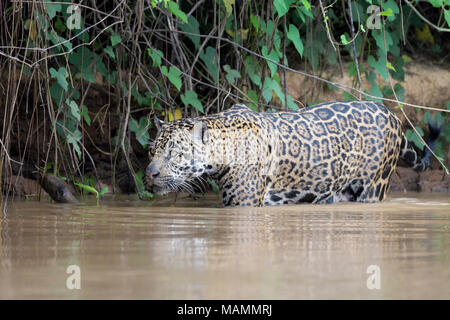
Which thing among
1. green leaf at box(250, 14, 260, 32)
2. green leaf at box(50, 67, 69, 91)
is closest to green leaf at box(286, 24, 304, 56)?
green leaf at box(250, 14, 260, 32)

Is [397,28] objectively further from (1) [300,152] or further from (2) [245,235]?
(2) [245,235]

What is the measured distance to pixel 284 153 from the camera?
5.34m

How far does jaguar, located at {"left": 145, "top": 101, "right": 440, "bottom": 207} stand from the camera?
4984mm

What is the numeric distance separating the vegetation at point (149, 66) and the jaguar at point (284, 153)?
256 mm

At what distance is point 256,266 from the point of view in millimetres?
2139

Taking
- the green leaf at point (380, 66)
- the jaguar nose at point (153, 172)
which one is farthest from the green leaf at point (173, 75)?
the green leaf at point (380, 66)

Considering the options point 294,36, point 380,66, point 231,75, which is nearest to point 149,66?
point 231,75

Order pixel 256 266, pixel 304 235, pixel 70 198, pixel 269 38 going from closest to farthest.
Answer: pixel 256 266 → pixel 304 235 → pixel 70 198 → pixel 269 38

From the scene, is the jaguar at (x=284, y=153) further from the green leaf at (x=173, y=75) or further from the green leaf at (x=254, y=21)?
the green leaf at (x=254, y=21)

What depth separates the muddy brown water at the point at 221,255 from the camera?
1.81 meters

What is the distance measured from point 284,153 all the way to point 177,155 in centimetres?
83

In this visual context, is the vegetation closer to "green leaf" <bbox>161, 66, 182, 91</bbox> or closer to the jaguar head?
"green leaf" <bbox>161, 66, 182, 91</bbox>

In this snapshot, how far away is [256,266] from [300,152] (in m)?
3.31
